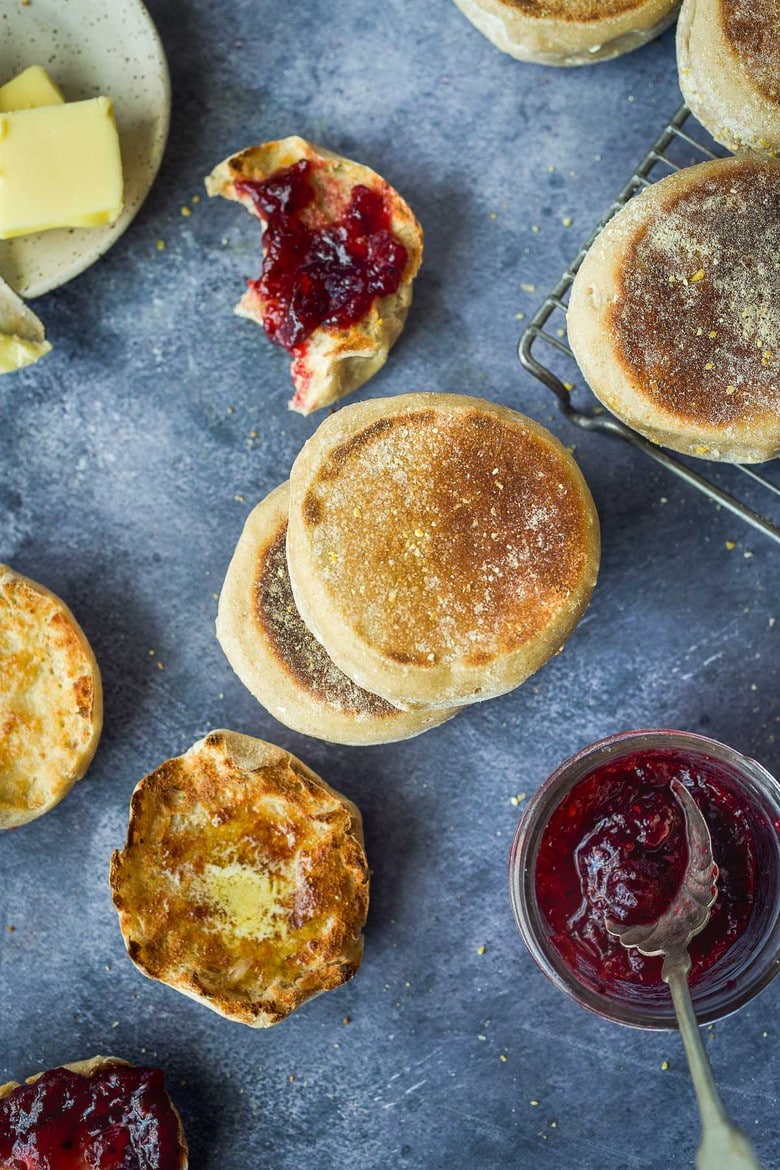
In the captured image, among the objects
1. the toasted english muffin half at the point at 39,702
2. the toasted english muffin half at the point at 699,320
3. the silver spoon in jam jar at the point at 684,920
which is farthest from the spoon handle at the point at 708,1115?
the toasted english muffin half at the point at 39,702

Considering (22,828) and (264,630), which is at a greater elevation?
(264,630)

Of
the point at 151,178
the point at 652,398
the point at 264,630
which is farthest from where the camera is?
the point at 151,178

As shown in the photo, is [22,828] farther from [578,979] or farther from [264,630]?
[578,979]

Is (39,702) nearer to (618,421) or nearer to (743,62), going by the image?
(618,421)

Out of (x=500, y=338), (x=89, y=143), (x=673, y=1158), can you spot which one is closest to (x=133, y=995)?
(x=673, y=1158)

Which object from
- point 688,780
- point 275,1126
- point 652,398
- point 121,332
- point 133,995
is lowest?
point 275,1126

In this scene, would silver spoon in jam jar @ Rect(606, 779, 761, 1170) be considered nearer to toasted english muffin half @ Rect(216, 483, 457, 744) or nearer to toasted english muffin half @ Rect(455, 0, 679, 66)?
toasted english muffin half @ Rect(216, 483, 457, 744)
